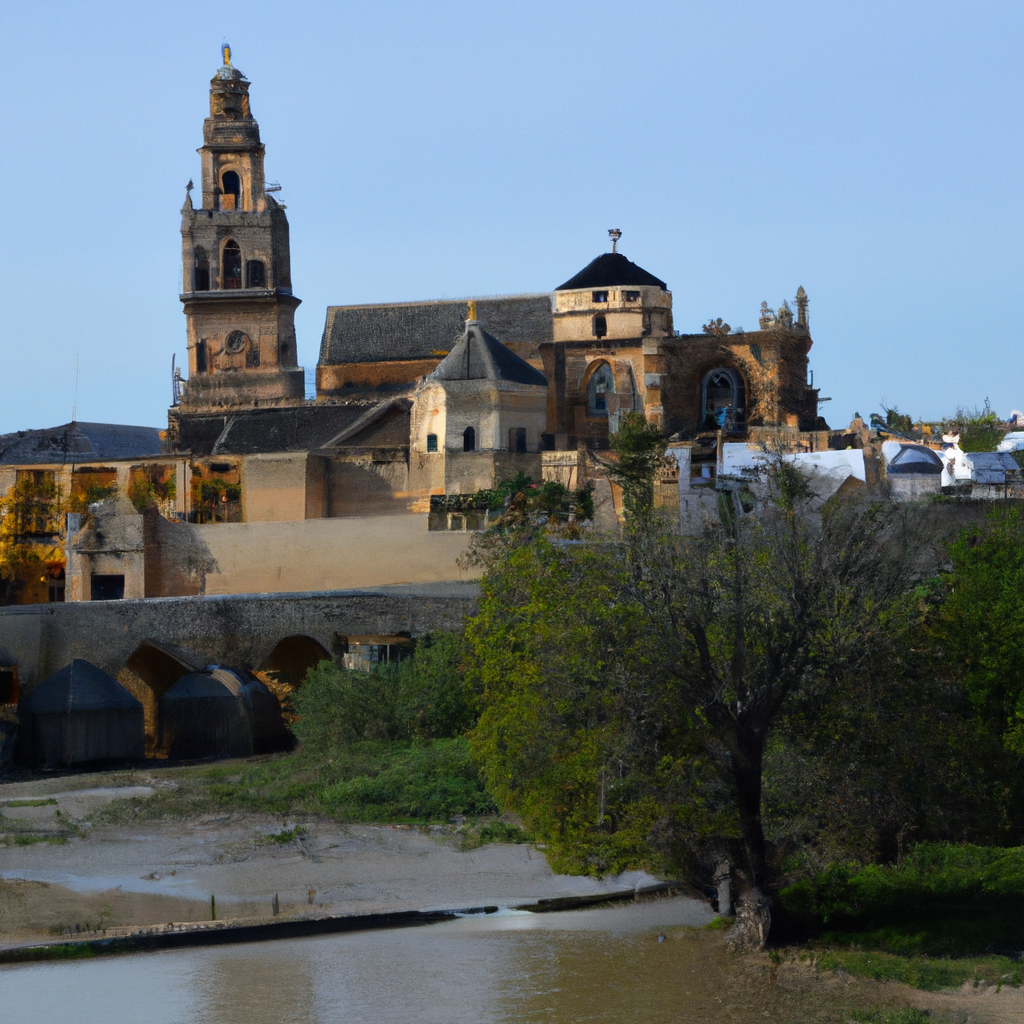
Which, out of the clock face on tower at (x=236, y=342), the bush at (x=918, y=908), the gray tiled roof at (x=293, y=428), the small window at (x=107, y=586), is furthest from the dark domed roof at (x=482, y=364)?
the bush at (x=918, y=908)

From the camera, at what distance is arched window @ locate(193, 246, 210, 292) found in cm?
4494

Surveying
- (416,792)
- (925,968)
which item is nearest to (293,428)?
(416,792)

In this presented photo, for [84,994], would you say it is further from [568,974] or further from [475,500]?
[475,500]

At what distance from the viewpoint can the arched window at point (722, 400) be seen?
38.2m

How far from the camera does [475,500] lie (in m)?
33.8

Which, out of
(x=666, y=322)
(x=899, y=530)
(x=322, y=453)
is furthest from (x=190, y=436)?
(x=899, y=530)

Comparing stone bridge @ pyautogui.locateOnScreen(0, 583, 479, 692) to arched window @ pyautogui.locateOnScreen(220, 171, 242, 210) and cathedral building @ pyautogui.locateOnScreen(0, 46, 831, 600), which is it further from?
arched window @ pyautogui.locateOnScreen(220, 171, 242, 210)

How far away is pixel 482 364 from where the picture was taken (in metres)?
36.7

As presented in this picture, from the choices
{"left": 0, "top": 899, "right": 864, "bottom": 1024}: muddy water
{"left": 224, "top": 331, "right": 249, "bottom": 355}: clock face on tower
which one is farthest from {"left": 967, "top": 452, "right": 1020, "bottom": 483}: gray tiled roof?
{"left": 0, "top": 899, "right": 864, "bottom": 1024}: muddy water

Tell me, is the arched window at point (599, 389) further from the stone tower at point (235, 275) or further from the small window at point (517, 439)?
the stone tower at point (235, 275)

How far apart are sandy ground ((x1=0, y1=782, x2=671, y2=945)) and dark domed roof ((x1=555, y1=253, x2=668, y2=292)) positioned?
22.4m

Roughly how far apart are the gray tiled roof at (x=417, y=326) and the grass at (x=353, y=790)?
1967 cm

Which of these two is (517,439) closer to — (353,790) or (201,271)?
(201,271)

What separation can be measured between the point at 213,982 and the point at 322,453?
74.6 ft
